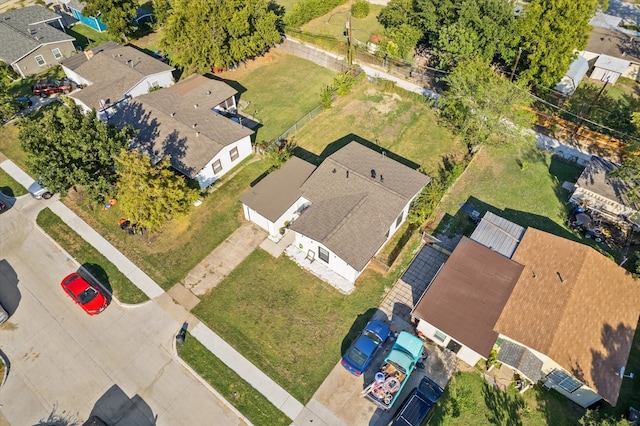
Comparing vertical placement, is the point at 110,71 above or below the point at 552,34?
below

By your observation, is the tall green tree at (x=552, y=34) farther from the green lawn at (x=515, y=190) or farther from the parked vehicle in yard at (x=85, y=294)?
the parked vehicle in yard at (x=85, y=294)

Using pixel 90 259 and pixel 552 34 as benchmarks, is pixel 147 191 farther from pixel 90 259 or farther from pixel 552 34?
pixel 552 34

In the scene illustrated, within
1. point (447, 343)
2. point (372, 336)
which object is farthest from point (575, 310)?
point (372, 336)

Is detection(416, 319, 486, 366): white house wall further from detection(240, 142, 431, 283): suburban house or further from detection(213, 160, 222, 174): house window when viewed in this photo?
detection(213, 160, 222, 174): house window

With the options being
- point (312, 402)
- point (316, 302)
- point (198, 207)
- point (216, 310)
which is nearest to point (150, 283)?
point (216, 310)

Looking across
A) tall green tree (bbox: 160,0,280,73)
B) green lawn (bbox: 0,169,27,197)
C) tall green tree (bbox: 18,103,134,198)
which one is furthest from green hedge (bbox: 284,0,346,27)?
green lawn (bbox: 0,169,27,197)

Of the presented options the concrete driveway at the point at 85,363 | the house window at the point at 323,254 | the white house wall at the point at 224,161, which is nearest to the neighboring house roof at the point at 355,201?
the house window at the point at 323,254
